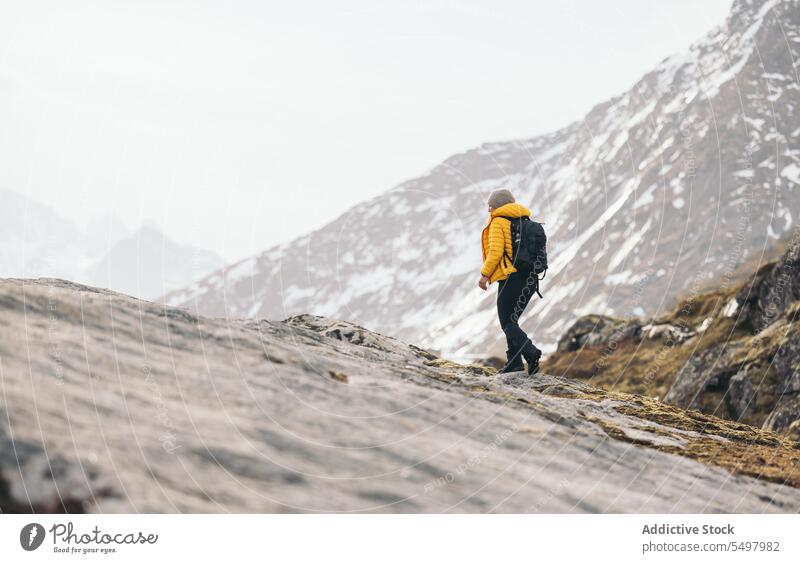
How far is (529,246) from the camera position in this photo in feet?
39.0

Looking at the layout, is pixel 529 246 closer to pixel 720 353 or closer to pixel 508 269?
pixel 508 269

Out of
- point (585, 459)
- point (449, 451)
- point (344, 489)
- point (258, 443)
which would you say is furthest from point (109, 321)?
point (585, 459)

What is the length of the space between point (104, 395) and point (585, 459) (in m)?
5.56

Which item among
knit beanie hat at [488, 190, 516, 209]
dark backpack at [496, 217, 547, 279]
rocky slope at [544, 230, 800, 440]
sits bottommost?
rocky slope at [544, 230, 800, 440]

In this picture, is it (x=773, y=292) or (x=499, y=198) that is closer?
(x=499, y=198)

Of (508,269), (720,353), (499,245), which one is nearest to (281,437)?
(508,269)

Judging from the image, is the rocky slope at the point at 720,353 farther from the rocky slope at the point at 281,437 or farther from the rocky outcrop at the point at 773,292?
the rocky slope at the point at 281,437

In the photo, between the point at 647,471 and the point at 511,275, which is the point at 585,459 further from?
the point at 511,275

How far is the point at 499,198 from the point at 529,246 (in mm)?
1091

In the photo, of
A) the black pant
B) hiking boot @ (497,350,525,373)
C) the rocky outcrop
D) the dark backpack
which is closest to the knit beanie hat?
the dark backpack

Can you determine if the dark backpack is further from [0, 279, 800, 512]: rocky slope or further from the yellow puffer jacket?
[0, 279, 800, 512]: rocky slope

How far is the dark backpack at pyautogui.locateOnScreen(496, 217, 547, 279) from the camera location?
11.8 metres

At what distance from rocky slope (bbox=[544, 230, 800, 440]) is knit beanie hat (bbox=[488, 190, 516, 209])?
1030cm

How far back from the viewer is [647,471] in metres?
8.40
